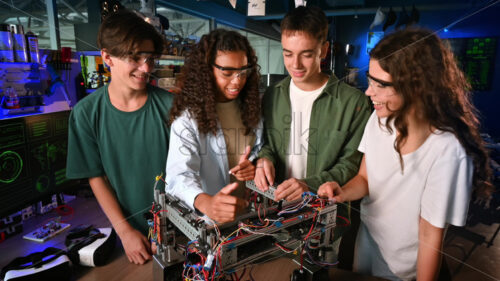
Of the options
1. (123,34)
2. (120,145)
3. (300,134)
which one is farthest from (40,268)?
(300,134)

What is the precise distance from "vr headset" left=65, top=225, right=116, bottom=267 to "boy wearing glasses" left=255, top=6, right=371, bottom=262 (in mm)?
474

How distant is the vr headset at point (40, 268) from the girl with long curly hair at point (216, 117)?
0.32 meters

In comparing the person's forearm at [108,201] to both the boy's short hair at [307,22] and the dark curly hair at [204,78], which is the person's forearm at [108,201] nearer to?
the dark curly hair at [204,78]

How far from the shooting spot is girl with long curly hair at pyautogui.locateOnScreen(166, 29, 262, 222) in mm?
903

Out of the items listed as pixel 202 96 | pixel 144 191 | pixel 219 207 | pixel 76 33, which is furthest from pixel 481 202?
pixel 76 33

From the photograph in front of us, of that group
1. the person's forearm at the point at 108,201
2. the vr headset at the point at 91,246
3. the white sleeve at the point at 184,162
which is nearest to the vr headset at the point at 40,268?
the vr headset at the point at 91,246

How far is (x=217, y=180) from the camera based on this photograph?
1.02 m

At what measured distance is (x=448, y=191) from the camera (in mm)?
533

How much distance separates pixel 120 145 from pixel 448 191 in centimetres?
94

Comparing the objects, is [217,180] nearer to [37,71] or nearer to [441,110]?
[441,110]

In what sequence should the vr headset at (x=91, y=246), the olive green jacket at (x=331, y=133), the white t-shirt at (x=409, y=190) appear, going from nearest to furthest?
the white t-shirt at (x=409, y=190) → the vr headset at (x=91, y=246) → the olive green jacket at (x=331, y=133)

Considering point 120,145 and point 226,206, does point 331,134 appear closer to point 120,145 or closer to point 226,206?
point 226,206

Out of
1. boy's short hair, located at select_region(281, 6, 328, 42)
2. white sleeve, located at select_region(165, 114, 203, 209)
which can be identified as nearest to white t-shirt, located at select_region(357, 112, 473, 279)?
boy's short hair, located at select_region(281, 6, 328, 42)

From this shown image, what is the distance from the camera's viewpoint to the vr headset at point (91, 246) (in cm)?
78
